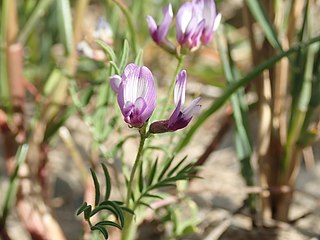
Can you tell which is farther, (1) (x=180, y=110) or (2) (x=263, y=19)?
(2) (x=263, y=19)

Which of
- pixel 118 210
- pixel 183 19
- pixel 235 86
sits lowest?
pixel 118 210

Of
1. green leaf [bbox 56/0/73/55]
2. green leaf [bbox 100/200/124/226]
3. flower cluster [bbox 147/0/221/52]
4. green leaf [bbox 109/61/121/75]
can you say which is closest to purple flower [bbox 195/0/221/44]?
flower cluster [bbox 147/0/221/52]

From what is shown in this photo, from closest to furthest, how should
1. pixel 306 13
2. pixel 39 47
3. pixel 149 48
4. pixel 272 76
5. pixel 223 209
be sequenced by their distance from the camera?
pixel 306 13, pixel 272 76, pixel 223 209, pixel 39 47, pixel 149 48

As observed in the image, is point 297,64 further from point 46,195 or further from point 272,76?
point 46,195

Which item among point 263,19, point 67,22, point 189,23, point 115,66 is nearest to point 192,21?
point 189,23

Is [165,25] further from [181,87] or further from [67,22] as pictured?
[67,22]

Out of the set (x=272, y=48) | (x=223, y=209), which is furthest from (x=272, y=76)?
(x=223, y=209)
